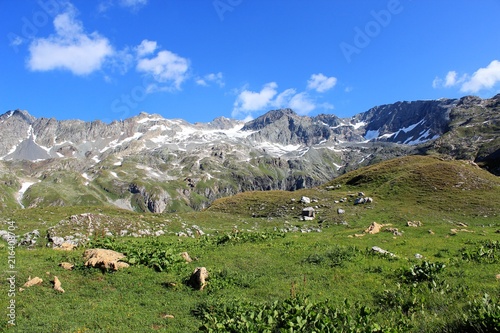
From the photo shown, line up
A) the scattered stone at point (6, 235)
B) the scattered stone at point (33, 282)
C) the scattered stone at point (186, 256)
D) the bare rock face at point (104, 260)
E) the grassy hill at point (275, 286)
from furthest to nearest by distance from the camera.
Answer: the scattered stone at point (6, 235)
the scattered stone at point (186, 256)
the bare rock face at point (104, 260)
the scattered stone at point (33, 282)
the grassy hill at point (275, 286)

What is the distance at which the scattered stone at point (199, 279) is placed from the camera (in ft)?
53.7

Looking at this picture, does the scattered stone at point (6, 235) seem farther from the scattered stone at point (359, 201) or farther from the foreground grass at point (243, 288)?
the scattered stone at point (359, 201)

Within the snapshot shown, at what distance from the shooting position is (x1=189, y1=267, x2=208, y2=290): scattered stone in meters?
16.4

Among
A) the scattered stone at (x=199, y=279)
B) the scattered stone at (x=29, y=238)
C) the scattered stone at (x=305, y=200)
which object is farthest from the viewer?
the scattered stone at (x=305, y=200)

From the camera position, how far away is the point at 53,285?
15703mm

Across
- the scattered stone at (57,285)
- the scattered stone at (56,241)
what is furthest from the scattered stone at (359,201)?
the scattered stone at (57,285)

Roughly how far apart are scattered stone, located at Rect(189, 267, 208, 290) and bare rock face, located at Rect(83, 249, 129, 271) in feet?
13.7

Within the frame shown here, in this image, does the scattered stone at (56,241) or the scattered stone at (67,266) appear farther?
the scattered stone at (56,241)

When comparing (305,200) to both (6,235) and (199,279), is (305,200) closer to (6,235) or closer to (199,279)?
(199,279)

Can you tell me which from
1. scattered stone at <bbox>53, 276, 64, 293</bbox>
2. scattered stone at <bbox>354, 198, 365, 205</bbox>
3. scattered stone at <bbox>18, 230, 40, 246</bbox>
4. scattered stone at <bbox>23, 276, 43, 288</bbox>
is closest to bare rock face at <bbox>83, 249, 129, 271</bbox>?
scattered stone at <bbox>53, 276, 64, 293</bbox>

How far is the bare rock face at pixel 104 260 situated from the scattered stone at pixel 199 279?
4.18 m

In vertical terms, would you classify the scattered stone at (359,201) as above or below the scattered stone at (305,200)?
below

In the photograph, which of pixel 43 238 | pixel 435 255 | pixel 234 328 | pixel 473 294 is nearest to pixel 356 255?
pixel 435 255

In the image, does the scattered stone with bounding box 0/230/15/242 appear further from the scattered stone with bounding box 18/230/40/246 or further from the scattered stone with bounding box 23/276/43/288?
the scattered stone with bounding box 23/276/43/288
